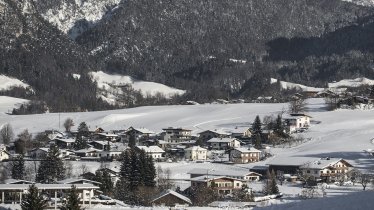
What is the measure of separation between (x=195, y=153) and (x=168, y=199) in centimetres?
2484

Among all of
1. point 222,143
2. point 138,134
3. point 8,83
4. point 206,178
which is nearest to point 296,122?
point 222,143

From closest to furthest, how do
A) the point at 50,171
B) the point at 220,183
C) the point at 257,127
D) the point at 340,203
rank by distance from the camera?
the point at 340,203, the point at 220,183, the point at 50,171, the point at 257,127

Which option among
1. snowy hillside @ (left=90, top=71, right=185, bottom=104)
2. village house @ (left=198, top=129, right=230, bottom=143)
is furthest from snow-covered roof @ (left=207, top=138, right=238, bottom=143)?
snowy hillside @ (left=90, top=71, right=185, bottom=104)

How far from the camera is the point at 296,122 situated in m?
76.1

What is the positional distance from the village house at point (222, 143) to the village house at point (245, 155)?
6867 mm

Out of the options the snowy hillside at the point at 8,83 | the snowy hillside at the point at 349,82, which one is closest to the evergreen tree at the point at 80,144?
the snowy hillside at the point at 8,83

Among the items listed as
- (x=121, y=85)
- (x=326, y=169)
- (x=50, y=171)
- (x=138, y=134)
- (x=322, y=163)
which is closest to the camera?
(x=50, y=171)

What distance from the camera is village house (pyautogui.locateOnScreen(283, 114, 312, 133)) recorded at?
75044mm

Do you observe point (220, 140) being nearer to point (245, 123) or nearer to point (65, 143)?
point (65, 143)

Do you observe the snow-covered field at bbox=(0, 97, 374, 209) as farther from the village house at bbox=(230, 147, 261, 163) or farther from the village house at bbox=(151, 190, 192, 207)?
the village house at bbox=(151, 190, 192, 207)

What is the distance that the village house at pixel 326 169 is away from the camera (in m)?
51.6

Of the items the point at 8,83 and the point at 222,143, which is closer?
the point at 222,143

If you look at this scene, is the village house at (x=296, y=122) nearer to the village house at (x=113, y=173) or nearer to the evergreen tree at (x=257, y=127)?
the evergreen tree at (x=257, y=127)

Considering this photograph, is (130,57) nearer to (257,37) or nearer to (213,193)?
(257,37)
